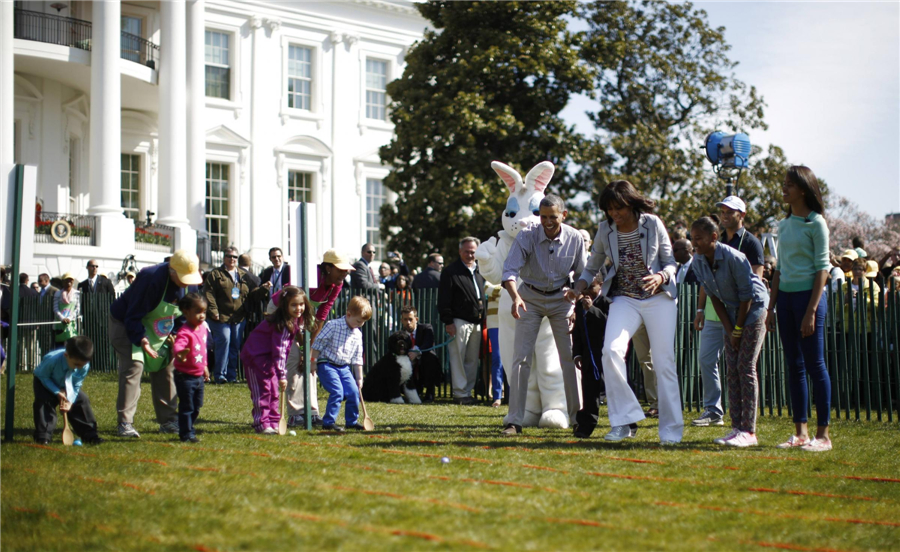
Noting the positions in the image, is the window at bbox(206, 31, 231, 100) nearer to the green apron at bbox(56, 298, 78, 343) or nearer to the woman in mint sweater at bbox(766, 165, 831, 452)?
the green apron at bbox(56, 298, 78, 343)

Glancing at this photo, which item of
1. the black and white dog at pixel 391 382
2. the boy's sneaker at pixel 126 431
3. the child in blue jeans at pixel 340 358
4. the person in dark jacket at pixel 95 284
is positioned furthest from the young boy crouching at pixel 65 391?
the person in dark jacket at pixel 95 284

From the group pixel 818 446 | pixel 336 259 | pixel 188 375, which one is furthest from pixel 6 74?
pixel 818 446

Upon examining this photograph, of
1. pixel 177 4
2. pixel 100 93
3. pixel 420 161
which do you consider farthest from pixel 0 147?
pixel 420 161

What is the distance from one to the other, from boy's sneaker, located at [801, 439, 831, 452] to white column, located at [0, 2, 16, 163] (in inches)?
813

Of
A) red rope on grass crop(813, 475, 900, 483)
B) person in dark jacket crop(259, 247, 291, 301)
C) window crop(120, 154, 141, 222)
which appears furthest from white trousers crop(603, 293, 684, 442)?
window crop(120, 154, 141, 222)

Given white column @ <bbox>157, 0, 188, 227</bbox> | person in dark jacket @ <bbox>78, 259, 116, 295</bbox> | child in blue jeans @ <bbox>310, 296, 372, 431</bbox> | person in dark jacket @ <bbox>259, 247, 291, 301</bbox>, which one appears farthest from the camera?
white column @ <bbox>157, 0, 188, 227</bbox>

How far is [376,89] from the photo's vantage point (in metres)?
36.1

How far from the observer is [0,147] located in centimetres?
2289

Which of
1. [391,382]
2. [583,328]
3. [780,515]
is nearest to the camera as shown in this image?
[780,515]

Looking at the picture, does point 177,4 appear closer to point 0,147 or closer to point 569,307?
point 0,147

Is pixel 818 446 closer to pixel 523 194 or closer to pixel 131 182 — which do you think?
pixel 523 194

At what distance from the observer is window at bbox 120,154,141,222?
30.8 metres

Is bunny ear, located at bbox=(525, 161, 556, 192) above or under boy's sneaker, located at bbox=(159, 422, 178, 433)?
above

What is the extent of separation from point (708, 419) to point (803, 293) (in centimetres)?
269
